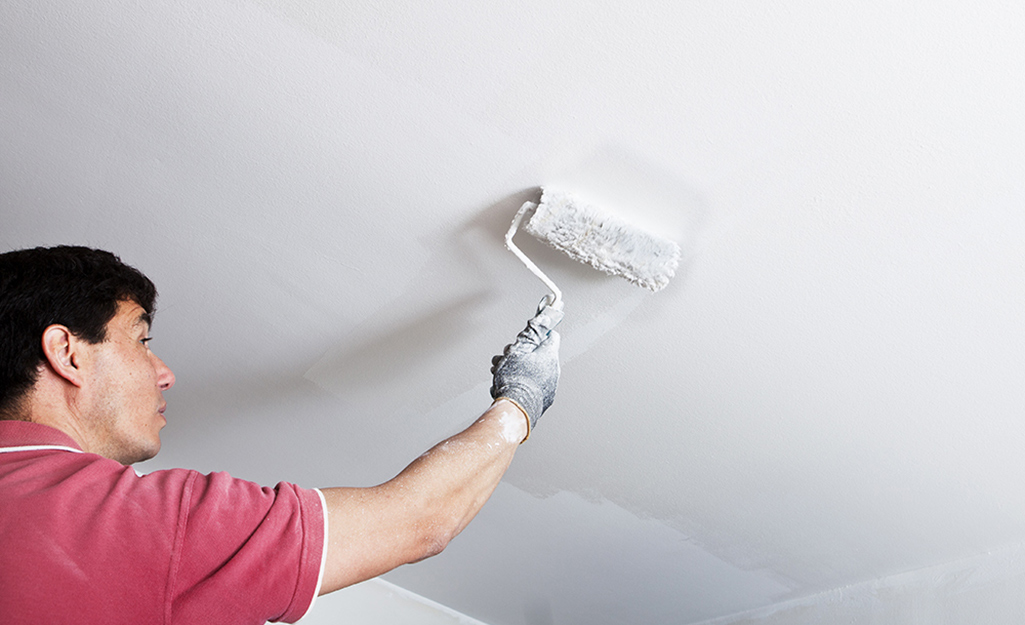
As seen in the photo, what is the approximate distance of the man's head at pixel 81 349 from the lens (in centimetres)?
119

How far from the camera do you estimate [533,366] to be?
4.76 feet

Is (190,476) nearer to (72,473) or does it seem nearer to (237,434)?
(72,473)

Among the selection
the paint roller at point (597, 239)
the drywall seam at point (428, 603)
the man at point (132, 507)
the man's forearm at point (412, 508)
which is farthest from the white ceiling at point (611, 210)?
the drywall seam at point (428, 603)

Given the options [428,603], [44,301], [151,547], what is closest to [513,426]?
[151,547]

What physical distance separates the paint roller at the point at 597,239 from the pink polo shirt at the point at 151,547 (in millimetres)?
637

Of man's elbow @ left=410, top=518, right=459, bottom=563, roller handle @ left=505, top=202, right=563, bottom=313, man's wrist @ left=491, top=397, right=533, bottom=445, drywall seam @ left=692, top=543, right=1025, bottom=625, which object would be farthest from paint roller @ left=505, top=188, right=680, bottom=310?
drywall seam @ left=692, top=543, right=1025, bottom=625

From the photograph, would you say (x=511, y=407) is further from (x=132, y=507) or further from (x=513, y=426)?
(x=132, y=507)

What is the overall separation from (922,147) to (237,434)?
79.8 inches

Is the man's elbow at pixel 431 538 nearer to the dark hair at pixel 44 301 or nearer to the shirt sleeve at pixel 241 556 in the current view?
the shirt sleeve at pixel 241 556

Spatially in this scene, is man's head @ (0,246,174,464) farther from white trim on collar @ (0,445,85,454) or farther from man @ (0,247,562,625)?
white trim on collar @ (0,445,85,454)

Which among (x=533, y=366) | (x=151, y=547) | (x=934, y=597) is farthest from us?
(x=934, y=597)

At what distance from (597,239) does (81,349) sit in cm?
92

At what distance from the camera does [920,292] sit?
4.45 feet

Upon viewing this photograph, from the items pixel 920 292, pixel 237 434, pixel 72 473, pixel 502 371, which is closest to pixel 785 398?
pixel 920 292
